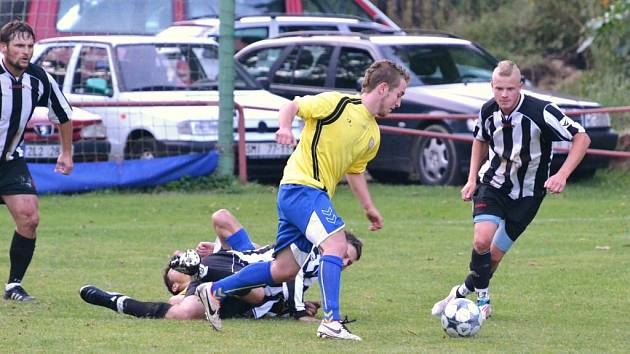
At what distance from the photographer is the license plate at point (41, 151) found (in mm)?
15828

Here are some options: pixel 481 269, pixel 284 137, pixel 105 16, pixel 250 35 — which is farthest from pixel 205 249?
pixel 250 35

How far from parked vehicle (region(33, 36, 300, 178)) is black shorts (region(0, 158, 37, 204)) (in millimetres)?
7088

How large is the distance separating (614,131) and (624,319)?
937cm

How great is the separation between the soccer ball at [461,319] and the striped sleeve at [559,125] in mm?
1325

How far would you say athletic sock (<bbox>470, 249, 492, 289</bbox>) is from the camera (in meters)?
8.54

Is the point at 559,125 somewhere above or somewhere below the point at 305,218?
above

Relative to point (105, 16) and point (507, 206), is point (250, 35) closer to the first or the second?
point (105, 16)

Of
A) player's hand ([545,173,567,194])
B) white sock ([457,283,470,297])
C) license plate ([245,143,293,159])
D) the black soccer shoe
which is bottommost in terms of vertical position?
license plate ([245,143,293,159])

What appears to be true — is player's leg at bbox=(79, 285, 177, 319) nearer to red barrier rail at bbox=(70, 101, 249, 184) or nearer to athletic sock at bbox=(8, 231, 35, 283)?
athletic sock at bbox=(8, 231, 35, 283)

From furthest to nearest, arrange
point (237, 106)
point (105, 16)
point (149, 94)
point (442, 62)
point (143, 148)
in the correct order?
point (105, 16)
point (442, 62)
point (149, 94)
point (143, 148)
point (237, 106)

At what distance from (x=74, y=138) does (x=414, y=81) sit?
4290mm

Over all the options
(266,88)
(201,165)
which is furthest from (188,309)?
(266,88)

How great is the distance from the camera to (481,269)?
8547mm


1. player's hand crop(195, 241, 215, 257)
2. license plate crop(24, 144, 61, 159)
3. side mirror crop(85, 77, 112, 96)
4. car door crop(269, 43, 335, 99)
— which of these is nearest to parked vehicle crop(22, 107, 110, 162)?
license plate crop(24, 144, 61, 159)
